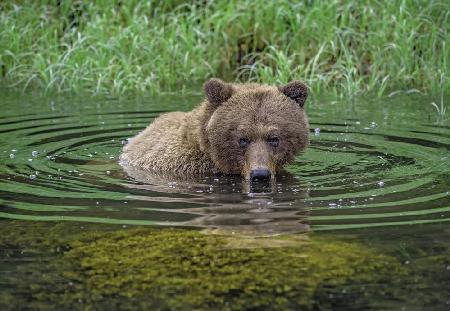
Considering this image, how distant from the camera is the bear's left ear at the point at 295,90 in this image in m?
7.34

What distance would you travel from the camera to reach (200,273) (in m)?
4.69

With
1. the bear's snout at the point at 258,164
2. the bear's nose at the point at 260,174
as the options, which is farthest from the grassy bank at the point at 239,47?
the bear's nose at the point at 260,174

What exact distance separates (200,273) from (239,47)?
8.36 m

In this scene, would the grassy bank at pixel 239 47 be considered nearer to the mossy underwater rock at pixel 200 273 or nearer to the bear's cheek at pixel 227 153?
the bear's cheek at pixel 227 153

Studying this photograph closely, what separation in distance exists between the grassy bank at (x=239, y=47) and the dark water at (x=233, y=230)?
270cm

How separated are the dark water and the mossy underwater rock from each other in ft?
0.03

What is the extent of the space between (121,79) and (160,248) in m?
6.90

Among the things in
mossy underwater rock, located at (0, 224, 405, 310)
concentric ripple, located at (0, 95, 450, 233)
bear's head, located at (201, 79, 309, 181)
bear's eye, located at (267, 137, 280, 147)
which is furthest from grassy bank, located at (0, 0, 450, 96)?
mossy underwater rock, located at (0, 224, 405, 310)

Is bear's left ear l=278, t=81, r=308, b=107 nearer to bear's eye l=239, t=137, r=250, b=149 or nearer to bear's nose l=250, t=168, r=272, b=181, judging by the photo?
bear's eye l=239, t=137, r=250, b=149

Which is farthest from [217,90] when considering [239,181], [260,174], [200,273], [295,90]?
[200,273]

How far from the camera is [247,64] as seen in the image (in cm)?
1249

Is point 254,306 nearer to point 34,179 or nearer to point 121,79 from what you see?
point 34,179

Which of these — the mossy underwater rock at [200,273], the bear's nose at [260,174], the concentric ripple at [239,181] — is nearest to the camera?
the mossy underwater rock at [200,273]

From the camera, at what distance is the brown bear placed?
278 inches
